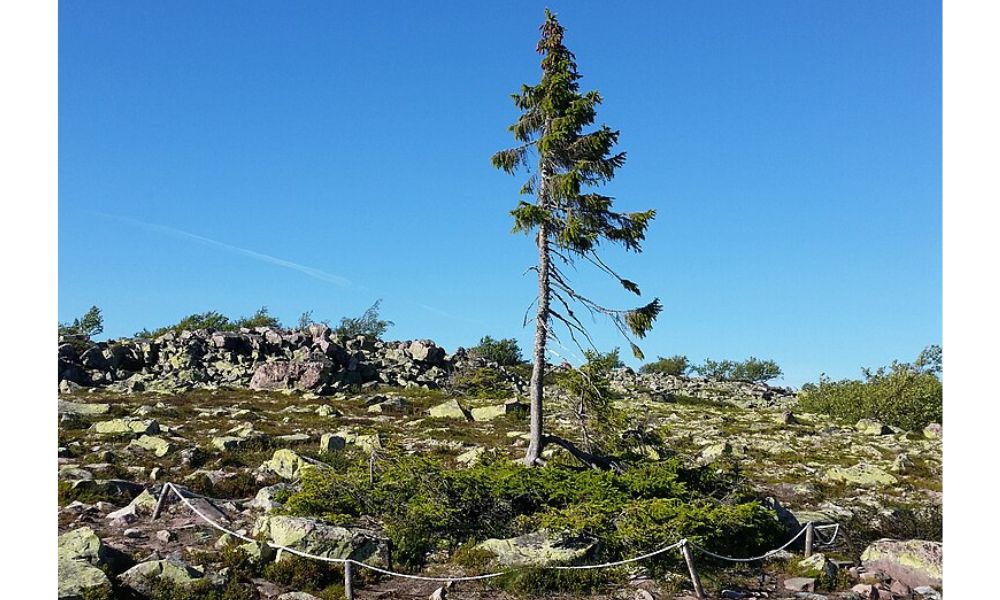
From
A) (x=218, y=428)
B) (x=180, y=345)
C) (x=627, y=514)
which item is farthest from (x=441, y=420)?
(x=180, y=345)

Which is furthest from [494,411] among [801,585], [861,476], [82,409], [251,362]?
[251,362]

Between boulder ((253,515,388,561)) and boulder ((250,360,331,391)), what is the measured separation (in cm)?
3266

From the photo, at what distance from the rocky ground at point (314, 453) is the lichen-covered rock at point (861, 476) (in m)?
0.06

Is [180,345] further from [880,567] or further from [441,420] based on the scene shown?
[880,567]

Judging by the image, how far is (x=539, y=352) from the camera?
608 inches

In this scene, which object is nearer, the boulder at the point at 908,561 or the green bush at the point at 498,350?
the boulder at the point at 908,561

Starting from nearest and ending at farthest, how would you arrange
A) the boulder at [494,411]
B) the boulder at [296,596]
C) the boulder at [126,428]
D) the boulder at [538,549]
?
the boulder at [296,596]
the boulder at [538,549]
the boulder at [126,428]
the boulder at [494,411]

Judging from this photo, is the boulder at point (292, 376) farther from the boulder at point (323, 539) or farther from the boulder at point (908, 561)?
the boulder at point (908, 561)

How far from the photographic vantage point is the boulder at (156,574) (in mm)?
8859

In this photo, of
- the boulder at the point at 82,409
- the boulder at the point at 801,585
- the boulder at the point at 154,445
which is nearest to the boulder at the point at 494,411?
the boulder at the point at 154,445

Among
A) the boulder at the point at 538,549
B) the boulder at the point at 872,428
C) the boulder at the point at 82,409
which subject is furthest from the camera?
the boulder at the point at 872,428

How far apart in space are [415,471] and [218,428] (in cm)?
1609

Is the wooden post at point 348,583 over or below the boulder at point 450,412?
over

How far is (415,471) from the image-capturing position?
1247 cm
